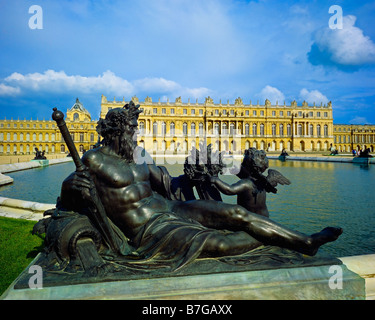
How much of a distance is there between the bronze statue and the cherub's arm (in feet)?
0.09

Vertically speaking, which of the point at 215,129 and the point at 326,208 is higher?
the point at 215,129

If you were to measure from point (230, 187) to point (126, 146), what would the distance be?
44.0 inches

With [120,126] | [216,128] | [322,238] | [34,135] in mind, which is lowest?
[322,238]

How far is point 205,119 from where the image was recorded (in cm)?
5653

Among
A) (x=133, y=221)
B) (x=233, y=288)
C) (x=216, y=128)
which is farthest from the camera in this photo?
(x=216, y=128)

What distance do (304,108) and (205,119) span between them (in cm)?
2445

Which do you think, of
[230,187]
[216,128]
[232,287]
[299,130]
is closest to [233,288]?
[232,287]

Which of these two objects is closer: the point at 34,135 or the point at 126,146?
the point at 126,146

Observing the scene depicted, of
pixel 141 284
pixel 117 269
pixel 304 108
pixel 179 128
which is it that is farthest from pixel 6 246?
pixel 304 108

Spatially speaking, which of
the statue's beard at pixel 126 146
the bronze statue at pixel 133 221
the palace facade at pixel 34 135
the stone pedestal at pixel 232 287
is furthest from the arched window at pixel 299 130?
the statue's beard at pixel 126 146

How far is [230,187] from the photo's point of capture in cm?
259

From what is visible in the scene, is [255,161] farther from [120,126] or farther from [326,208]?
[326,208]

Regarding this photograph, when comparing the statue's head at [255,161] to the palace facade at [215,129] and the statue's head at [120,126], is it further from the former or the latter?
the palace facade at [215,129]
